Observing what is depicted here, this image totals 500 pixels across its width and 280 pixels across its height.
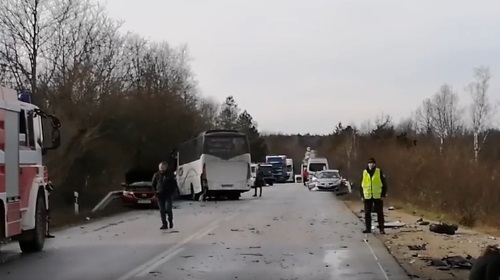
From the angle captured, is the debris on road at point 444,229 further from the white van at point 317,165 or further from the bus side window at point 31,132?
the white van at point 317,165

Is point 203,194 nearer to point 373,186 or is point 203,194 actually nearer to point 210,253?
point 373,186

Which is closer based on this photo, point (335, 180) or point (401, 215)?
point (401, 215)

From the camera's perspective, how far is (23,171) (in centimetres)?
1717

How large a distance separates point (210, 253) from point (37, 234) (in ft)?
12.5

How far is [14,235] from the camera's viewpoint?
54.5 ft

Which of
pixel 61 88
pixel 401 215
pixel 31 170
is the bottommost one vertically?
pixel 401 215

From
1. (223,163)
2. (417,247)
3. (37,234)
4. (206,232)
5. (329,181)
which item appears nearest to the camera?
(37,234)

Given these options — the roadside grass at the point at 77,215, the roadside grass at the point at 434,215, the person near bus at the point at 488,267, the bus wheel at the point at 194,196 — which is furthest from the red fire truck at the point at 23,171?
the bus wheel at the point at 194,196

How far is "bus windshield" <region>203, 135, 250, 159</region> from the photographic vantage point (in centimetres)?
4738

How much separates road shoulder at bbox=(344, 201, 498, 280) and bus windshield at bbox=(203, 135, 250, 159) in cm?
2195

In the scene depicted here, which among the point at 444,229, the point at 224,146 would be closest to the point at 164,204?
the point at 444,229

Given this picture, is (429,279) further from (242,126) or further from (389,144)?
(242,126)

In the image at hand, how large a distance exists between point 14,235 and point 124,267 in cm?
274

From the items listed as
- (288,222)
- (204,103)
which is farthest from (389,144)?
(204,103)
